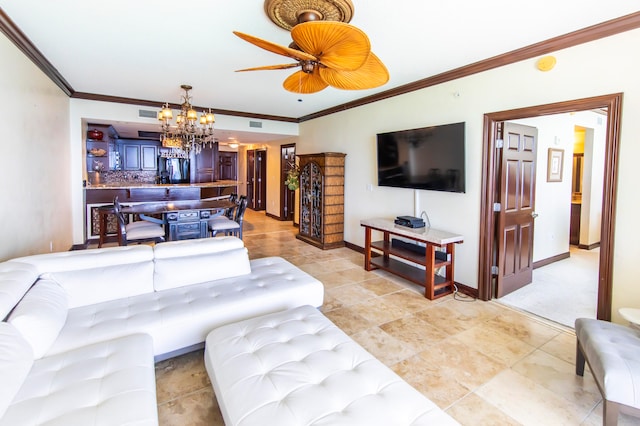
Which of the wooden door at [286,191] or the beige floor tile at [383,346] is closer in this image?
the beige floor tile at [383,346]

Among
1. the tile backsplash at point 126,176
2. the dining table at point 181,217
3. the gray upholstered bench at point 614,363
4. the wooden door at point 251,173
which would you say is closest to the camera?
the gray upholstered bench at point 614,363

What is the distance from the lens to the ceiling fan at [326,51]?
176cm

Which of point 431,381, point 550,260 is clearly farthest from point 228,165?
point 431,381

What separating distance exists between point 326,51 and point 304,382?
6.19ft

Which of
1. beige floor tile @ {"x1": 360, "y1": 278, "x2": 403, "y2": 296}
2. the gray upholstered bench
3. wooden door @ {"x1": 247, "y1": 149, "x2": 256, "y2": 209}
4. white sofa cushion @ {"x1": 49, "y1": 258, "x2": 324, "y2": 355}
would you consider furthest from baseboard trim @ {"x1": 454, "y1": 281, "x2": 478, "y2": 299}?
wooden door @ {"x1": 247, "y1": 149, "x2": 256, "y2": 209}

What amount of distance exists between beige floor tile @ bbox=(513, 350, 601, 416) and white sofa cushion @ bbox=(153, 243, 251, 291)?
247 cm

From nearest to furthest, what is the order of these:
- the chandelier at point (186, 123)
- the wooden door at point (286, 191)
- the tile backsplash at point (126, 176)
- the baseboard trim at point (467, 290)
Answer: the baseboard trim at point (467, 290) → the chandelier at point (186, 123) → the tile backsplash at point (126, 176) → the wooden door at point (286, 191)

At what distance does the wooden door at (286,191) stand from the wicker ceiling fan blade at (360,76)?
616 centimetres

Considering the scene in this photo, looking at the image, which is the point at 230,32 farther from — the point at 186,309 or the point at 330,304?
the point at 330,304

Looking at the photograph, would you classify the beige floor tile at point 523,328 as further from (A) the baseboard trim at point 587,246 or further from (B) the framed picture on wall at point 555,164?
(A) the baseboard trim at point 587,246

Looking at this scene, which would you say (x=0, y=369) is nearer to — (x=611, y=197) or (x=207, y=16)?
(x=207, y=16)

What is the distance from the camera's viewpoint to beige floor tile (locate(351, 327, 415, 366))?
8.46ft

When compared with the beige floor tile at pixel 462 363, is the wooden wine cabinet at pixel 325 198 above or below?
above

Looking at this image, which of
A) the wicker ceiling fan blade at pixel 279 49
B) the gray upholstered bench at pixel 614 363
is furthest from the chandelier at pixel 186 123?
the gray upholstered bench at pixel 614 363
